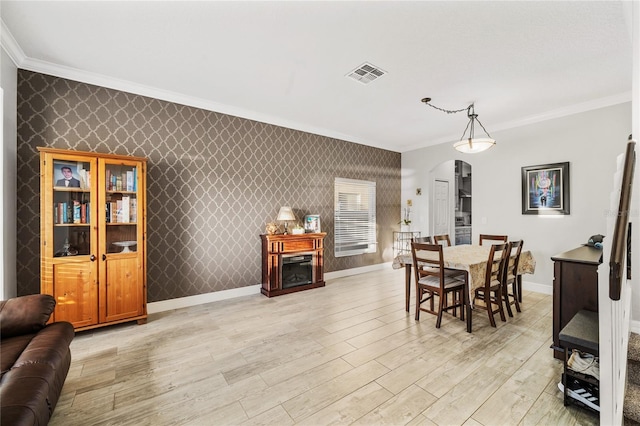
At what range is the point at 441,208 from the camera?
711 cm

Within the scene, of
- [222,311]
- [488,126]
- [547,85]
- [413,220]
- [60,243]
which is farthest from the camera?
[413,220]

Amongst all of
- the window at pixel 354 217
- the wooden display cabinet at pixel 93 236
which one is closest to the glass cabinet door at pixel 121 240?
the wooden display cabinet at pixel 93 236

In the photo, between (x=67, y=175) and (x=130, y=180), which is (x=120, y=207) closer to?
(x=130, y=180)

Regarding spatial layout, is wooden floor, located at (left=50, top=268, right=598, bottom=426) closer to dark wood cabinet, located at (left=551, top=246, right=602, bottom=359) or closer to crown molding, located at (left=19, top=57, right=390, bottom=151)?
dark wood cabinet, located at (left=551, top=246, right=602, bottom=359)

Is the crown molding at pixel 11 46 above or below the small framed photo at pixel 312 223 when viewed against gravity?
above

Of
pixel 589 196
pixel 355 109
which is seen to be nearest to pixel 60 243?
pixel 355 109

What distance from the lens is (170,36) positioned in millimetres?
2627

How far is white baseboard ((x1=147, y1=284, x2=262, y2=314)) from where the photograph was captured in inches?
150

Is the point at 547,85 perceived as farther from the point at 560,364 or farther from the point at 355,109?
the point at 560,364

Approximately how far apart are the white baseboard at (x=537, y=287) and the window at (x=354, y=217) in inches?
111

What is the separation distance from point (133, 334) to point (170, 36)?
10.2ft

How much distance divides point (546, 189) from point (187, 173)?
221 inches

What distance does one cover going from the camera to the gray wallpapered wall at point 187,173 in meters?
3.08

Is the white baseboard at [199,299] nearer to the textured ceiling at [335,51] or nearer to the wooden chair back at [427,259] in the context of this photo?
the wooden chair back at [427,259]
